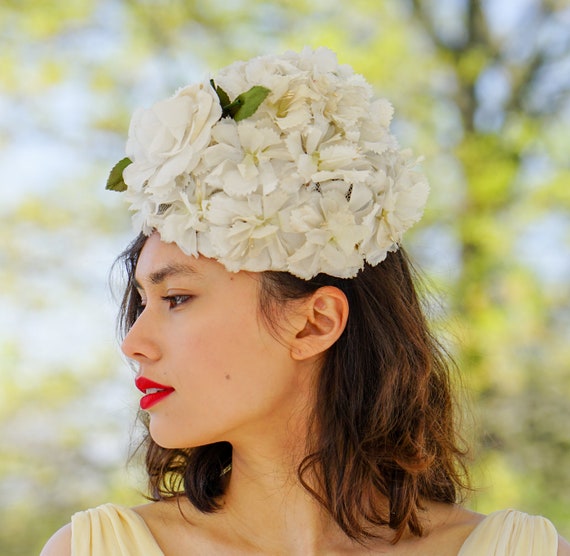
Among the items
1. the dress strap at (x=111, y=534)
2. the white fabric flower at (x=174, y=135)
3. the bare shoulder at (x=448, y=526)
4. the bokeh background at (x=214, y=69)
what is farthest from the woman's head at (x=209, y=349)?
the bokeh background at (x=214, y=69)

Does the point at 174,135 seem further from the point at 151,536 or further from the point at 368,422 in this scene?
the point at 151,536

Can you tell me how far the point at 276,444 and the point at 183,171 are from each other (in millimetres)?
657

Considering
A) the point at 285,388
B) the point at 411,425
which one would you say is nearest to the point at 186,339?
the point at 285,388

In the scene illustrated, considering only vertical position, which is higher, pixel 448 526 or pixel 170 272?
pixel 170 272

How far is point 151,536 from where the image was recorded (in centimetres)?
236

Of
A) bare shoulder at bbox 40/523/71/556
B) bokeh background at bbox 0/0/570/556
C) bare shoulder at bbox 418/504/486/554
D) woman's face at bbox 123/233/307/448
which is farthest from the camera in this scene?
bokeh background at bbox 0/0/570/556

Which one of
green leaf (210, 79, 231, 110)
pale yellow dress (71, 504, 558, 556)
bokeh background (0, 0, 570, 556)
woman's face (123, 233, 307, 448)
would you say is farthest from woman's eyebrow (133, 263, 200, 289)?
bokeh background (0, 0, 570, 556)

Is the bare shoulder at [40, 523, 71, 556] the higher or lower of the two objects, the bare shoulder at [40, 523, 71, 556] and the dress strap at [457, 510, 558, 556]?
the higher

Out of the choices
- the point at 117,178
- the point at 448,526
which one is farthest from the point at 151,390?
the point at 448,526

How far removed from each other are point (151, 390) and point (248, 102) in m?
0.68

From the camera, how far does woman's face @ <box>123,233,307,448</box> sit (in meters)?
2.20

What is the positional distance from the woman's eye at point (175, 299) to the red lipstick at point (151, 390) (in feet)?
0.57

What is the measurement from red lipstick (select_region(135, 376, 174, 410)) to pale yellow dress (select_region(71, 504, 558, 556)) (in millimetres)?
319

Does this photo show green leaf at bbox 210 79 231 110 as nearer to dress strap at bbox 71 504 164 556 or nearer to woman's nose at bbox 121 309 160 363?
woman's nose at bbox 121 309 160 363
